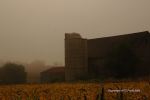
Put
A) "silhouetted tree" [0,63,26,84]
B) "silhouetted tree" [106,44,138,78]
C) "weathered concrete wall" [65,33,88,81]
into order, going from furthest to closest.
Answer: "silhouetted tree" [0,63,26,84] → "weathered concrete wall" [65,33,88,81] → "silhouetted tree" [106,44,138,78]

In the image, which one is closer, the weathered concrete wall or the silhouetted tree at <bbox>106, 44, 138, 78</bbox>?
the silhouetted tree at <bbox>106, 44, 138, 78</bbox>

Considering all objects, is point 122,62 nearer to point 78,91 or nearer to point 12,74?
point 78,91

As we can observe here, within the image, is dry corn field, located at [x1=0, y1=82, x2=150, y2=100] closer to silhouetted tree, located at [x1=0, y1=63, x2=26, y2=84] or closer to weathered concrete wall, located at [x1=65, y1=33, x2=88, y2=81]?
silhouetted tree, located at [x1=0, y1=63, x2=26, y2=84]

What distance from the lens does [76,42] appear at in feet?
20.2

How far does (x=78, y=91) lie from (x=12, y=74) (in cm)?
149

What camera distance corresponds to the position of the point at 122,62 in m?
5.90

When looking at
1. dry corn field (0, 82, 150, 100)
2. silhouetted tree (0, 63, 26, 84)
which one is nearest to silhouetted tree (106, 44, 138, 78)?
dry corn field (0, 82, 150, 100)

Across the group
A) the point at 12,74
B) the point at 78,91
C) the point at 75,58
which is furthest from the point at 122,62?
the point at 12,74

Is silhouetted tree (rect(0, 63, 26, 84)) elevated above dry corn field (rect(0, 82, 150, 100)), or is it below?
above

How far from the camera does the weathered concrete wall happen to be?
5.96 metres

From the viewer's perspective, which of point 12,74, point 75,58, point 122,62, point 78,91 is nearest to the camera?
point 78,91

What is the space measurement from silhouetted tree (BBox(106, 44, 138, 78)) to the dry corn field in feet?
1.44

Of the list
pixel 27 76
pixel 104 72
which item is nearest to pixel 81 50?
pixel 104 72

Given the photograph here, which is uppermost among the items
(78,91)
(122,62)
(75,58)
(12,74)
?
(75,58)
